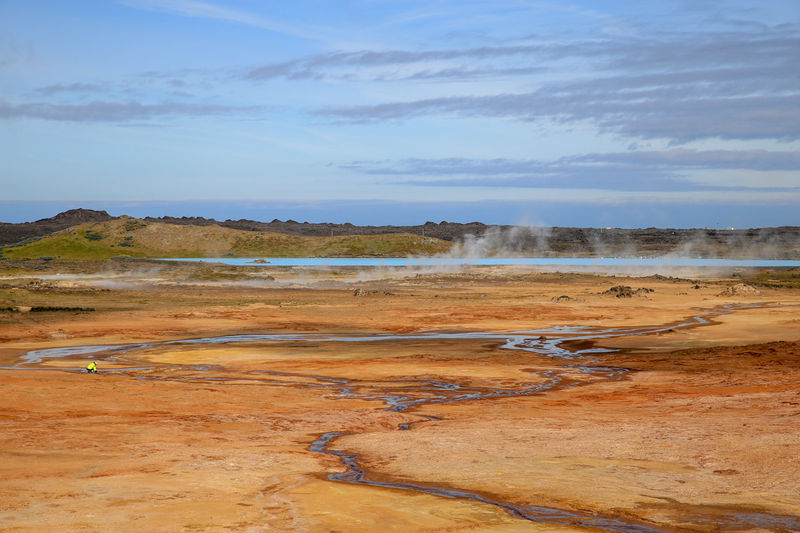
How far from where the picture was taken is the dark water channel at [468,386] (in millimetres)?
11188

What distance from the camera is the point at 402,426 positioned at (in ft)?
62.5

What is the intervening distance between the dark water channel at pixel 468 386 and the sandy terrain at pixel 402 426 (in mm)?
80

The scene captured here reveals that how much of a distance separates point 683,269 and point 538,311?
66.3 m

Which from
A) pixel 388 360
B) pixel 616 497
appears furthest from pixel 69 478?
pixel 388 360

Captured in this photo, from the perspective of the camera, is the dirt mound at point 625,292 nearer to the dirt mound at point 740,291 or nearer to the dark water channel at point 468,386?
the dirt mound at point 740,291

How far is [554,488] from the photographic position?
1295 cm

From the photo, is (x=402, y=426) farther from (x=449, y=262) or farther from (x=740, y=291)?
(x=449, y=262)

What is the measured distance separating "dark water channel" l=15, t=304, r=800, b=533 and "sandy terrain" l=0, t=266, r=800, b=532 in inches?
3.1

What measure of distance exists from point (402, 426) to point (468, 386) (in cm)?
703

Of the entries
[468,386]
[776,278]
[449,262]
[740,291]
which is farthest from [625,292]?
[449,262]

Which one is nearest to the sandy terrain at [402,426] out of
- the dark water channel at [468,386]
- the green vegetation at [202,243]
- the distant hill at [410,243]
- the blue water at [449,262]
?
the dark water channel at [468,386]

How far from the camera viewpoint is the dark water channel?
1119 centimetres

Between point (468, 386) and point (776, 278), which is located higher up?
point (776, 278)

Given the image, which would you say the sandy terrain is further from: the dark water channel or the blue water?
the blue water
